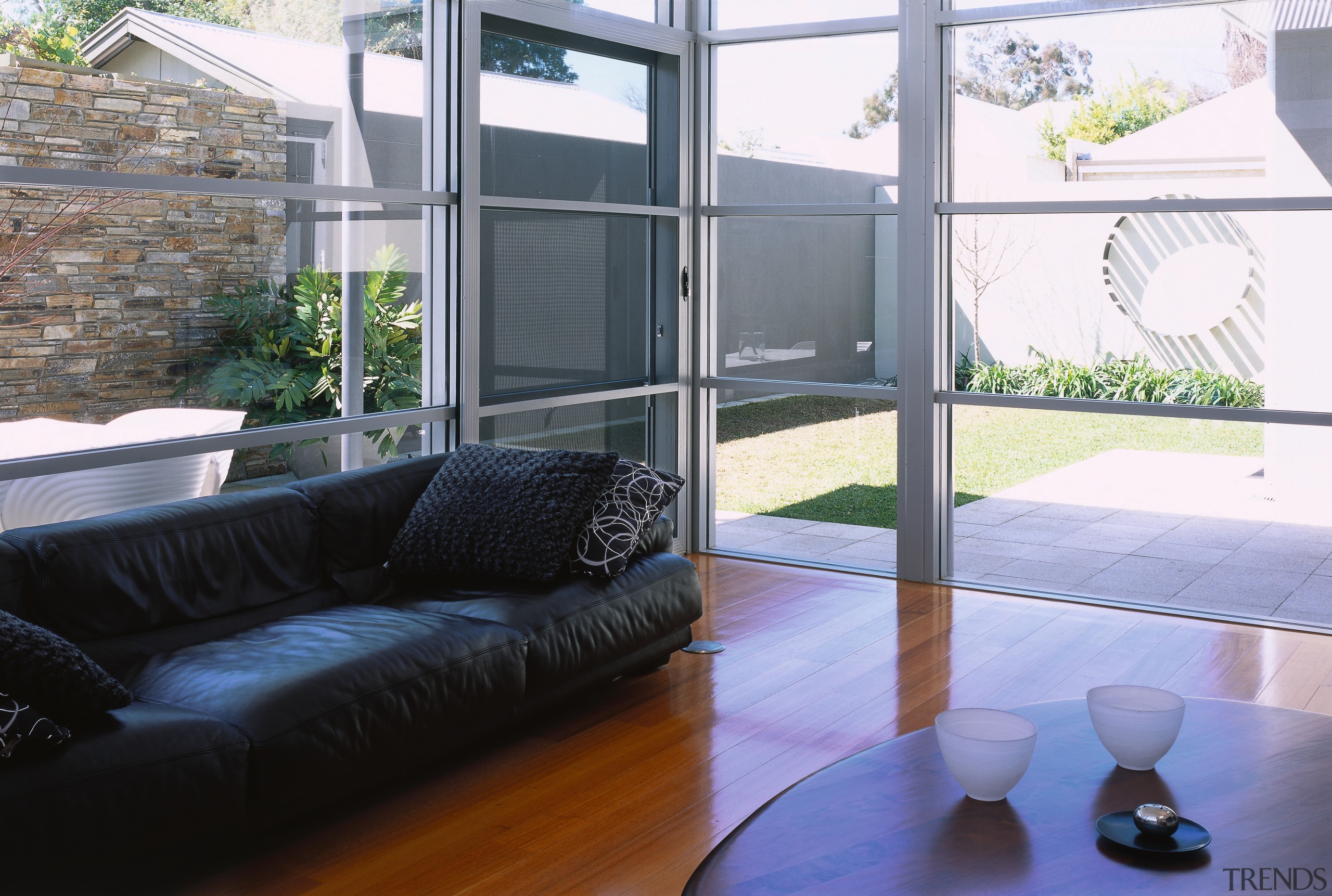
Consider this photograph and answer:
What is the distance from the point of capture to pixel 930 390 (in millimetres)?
5164

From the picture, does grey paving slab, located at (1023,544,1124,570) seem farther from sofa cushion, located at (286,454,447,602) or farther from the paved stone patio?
sofa cushion, located at (286,454,447,602)

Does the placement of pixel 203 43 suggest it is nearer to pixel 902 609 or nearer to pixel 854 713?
pixel 854 713

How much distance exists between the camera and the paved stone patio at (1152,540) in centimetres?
466

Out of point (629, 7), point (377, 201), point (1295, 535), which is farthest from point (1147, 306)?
point (377, 201)

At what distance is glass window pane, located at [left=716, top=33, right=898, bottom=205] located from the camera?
5242mm

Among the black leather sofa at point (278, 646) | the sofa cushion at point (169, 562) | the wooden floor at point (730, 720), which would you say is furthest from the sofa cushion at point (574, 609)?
the sofa cushion at point (169, 562)

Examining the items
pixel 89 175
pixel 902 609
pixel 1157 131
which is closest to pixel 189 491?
pixel 89 175

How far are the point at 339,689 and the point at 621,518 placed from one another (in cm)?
118

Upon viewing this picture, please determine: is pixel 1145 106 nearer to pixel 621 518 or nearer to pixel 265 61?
pixel 621 518

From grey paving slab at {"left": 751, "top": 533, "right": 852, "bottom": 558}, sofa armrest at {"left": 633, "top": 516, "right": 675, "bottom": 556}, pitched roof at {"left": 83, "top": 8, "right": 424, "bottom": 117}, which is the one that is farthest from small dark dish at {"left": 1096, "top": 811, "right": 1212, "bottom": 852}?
grey paving slab at {"left": 751, "top": 533, "right": 852, "bottom": 558}

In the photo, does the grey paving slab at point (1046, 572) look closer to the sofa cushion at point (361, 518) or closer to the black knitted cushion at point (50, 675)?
the sofa cushion at point (361, 518)

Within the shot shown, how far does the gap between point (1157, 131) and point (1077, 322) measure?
77cm

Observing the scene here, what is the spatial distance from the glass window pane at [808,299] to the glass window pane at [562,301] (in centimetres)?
42

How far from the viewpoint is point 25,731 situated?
224 cm
